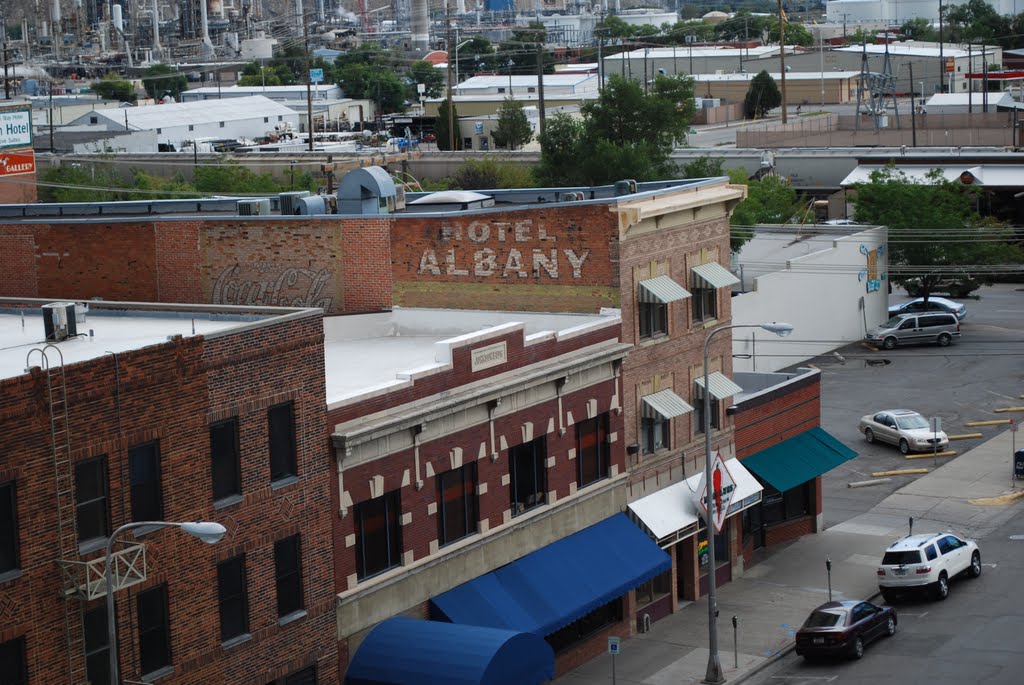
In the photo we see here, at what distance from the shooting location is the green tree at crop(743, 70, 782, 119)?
16275cm

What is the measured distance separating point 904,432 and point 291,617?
110 ft

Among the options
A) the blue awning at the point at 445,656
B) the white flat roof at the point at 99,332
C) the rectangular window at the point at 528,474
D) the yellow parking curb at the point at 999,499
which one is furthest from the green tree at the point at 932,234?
the white flat roof at the point at 99,332

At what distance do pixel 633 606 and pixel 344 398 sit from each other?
1214cm

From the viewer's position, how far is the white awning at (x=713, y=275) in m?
43.8

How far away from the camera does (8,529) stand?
82.0ft

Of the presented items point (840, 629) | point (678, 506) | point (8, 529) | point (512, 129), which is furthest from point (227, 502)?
point (512, 129)

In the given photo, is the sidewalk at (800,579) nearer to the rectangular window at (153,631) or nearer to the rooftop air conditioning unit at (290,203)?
the rectangular window at (153,631)

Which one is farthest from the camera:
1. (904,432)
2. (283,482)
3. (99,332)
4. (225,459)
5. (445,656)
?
(904,432)

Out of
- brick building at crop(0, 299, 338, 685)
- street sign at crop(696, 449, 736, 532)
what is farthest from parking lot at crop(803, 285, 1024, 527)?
brick building at crop(0, 299, 338, 685)

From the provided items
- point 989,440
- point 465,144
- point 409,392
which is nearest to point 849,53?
point 465,144

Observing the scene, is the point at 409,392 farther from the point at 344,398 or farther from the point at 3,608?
the point at 3,608

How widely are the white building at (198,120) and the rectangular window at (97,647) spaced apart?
110917mm

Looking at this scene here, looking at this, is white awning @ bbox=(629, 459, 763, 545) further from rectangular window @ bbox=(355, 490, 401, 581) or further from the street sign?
rectangular window @ bbox=(355, 490, 401, 581)

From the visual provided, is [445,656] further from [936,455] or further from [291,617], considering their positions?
[936,455]
